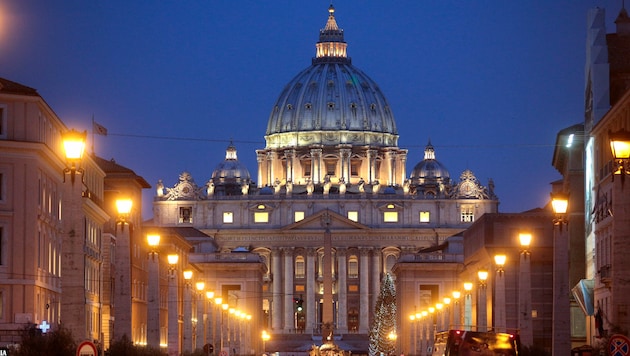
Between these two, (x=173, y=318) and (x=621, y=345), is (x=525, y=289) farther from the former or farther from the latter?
(x=173, y=318)

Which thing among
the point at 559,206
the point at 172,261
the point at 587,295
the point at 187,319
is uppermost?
the point at 559,206

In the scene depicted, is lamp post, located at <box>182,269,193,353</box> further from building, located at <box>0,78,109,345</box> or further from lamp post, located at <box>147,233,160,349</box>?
building, located at <box>0,78,109,345</box>

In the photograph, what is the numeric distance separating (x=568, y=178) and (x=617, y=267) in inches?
2176

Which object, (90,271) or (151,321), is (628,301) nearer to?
(151,321)

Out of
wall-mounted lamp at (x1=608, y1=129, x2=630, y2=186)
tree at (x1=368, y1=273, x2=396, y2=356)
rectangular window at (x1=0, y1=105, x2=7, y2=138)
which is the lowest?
tree at (x1=368, y1=273, x2=396, y2=356)

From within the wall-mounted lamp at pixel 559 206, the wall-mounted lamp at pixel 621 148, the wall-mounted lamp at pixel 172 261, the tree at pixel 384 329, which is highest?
the wall-mounted lamp at pixel 621 148

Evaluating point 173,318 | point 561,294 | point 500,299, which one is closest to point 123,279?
point 561,294

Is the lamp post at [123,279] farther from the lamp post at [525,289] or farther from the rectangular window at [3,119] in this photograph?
the rectangular window at [3,119]

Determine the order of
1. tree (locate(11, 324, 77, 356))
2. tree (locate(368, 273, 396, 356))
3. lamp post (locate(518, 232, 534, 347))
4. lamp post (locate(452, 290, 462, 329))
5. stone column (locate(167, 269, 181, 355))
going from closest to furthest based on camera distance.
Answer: tree (locate(11, 324, 77, 356)), lamp post (locate(518, 232, 534, 347)), stone column (locate(167, 269, 181, 355)), lamp post (locate(452, 290, 462, 329)), tree (locate(368, 273, 396, 356))

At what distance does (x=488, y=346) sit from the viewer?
50.5 metres

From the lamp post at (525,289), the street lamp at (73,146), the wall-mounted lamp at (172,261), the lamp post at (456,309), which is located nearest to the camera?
the street lamp at (73,146)

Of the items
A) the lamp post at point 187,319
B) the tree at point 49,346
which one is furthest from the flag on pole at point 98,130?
the tree at point 49,346

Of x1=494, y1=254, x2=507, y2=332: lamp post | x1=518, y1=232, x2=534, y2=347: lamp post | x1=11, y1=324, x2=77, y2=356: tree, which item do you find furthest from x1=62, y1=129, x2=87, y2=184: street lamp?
x1=494, y1=254, x2=507, y2=332: lamp post

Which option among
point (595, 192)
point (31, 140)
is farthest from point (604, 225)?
point (31, 140)
